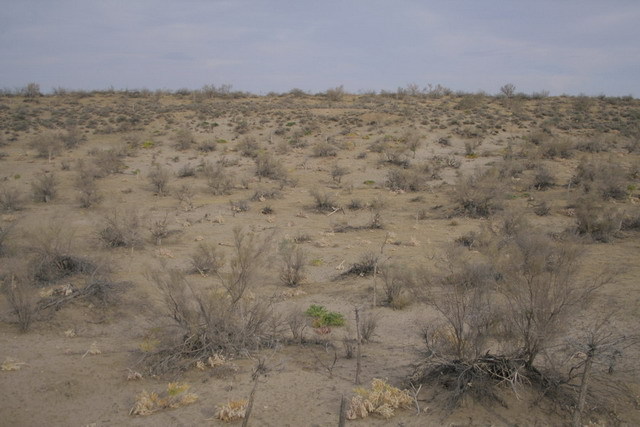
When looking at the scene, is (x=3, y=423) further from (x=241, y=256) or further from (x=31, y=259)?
(x=31, y=259)

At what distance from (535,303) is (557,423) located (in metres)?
1.29

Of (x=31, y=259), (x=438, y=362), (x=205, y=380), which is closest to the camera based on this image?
(x=438, y=362)

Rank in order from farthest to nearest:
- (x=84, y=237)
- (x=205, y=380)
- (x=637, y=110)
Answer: (x=637, y=110)
(x=84, y=237)
(x=205, y=380)

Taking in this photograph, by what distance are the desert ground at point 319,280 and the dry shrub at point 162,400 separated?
3 centimetres

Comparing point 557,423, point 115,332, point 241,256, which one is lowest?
point 115,332

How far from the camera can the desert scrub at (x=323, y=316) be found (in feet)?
25.8

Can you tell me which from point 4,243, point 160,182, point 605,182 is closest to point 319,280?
point 4,243

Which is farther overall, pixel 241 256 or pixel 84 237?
pixel 84 237

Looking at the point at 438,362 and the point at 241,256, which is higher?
the point at 241,256

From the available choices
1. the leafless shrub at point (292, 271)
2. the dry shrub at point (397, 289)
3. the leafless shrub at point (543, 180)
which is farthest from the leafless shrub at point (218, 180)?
the leafless shrub at point (543, 180)

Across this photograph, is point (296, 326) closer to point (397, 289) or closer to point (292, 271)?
point (397, 289)

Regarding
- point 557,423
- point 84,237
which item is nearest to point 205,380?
point 557,423

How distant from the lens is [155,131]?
27625mm

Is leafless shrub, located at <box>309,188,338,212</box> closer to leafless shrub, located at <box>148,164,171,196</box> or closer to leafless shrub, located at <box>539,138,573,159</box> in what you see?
leafless shrub, located at <box>148,164,171,196</box>
